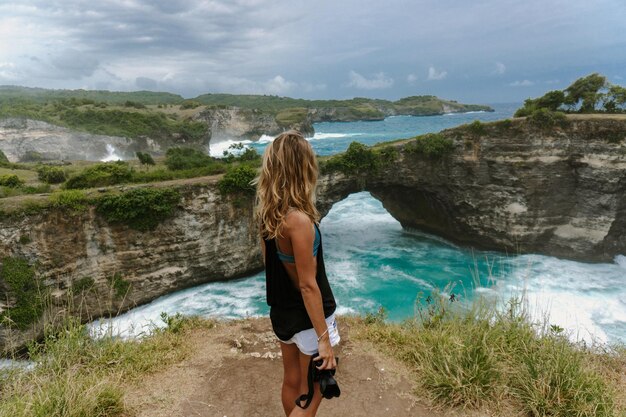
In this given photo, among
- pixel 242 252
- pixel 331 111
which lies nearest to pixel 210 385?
pixel 242 252

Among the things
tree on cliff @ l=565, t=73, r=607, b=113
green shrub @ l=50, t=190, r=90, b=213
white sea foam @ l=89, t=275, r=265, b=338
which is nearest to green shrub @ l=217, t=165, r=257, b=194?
white sea foam @ l=89, t=275, r=265, b=338

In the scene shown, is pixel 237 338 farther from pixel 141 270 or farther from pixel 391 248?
pixel 391 248

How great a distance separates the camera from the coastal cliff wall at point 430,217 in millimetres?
16062

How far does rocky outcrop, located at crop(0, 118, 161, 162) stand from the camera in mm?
52281

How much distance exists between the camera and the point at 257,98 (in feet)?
554

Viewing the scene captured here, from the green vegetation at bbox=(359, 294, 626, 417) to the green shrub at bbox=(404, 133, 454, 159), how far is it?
59.1ft

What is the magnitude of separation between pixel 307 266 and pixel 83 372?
452cm

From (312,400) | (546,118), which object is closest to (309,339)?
(312,400)

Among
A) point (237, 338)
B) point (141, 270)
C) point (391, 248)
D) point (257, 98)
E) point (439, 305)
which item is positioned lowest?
point (391, 248)

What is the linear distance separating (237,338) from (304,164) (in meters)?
5.54

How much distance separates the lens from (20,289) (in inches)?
574

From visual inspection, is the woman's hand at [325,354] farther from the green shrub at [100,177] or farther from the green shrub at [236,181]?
the green shrub at [100,177]

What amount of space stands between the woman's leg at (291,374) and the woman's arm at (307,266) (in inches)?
19.9

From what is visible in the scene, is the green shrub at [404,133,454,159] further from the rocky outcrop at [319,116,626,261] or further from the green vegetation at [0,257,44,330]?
the green vegetation at [0,257,44,330]
